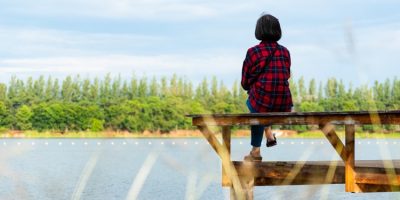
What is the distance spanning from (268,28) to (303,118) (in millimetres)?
1231

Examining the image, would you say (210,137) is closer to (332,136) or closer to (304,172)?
(304,172)

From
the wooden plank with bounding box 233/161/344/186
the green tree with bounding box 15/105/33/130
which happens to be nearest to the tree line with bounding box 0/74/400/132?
the green tree with bounding box 15/105/33/130

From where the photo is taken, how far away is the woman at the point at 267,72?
7805mm

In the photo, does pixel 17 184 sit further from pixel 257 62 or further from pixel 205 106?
pixel 205 106

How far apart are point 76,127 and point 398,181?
366 ft

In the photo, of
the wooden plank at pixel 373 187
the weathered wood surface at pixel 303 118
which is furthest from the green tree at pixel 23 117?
the wooden plank at pixel 373 187

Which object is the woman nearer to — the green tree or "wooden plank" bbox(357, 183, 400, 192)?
"wooden plank" bbox(357, 183, 400, 192)

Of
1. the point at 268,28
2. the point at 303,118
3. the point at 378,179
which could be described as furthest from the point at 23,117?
the point at 378,179

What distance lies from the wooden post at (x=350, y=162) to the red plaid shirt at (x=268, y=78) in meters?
1.08

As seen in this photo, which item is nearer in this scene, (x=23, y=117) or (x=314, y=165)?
(x=314, y=165)

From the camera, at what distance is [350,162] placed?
7.08 meters

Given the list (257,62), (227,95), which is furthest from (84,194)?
(227,95)

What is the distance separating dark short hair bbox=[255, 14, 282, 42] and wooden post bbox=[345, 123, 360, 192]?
4.81ft

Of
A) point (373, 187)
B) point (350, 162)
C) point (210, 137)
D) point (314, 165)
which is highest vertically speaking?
point (210, 137)
